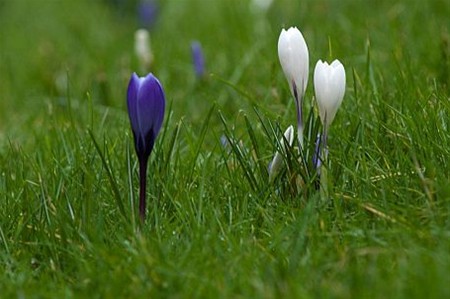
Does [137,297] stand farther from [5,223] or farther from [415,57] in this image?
[415,57]

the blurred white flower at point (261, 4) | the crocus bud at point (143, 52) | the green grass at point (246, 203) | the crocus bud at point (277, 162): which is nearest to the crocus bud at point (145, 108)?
the green grass at point (246, 203)

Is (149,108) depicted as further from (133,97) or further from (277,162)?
(277,162)

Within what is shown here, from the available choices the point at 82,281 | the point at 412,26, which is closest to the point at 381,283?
the point at 82,281

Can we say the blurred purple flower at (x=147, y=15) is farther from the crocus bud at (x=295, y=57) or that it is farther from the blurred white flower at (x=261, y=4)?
the crocus bud at (x=295, y=57)

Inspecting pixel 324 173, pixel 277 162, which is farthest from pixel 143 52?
pixel 324 173

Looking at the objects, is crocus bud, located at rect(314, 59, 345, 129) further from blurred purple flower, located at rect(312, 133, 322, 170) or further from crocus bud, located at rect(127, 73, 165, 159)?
crocus bud, located at rect(127, 73, 165, 159)
